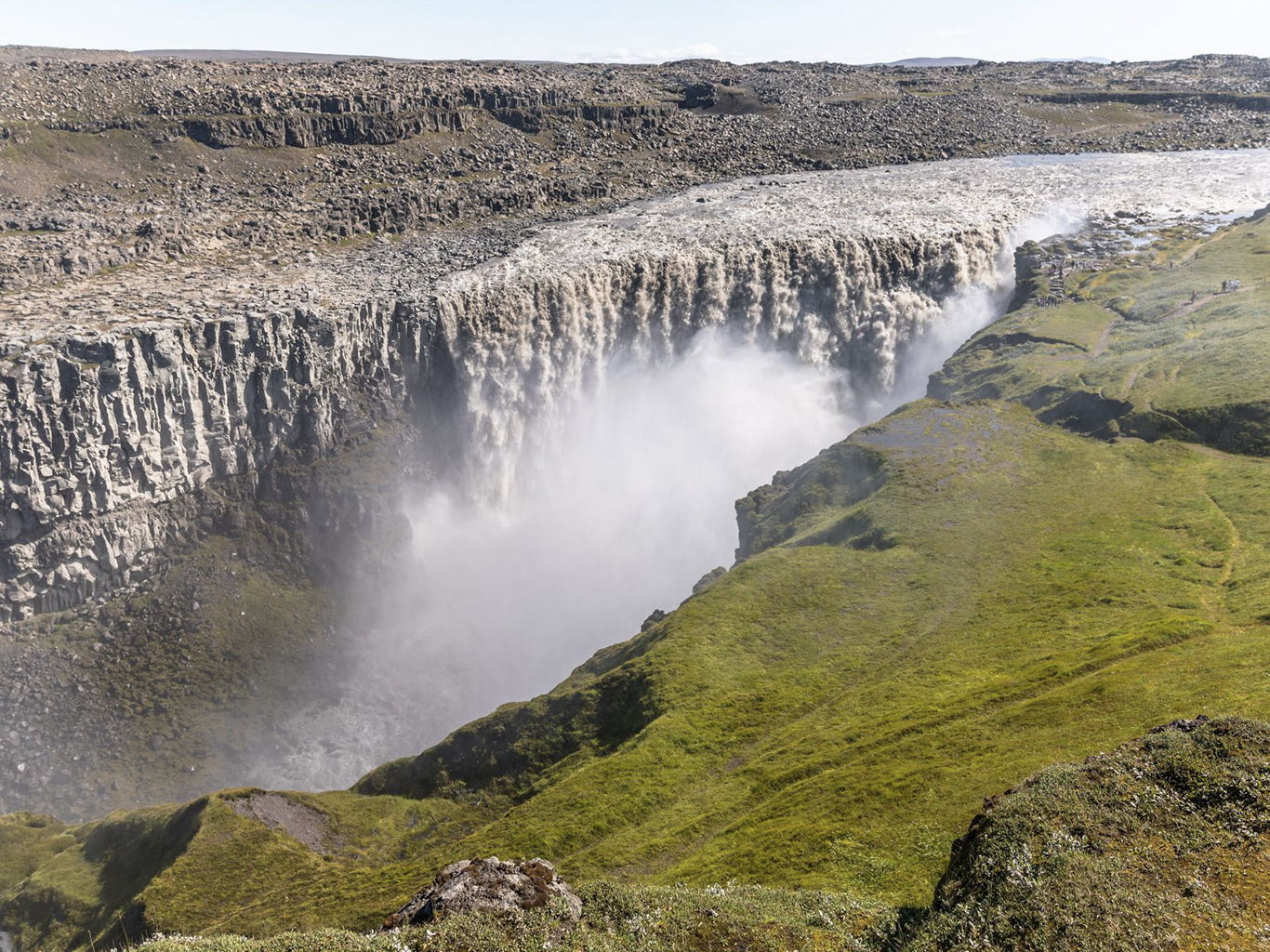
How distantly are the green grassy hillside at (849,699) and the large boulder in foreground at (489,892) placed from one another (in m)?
9.81

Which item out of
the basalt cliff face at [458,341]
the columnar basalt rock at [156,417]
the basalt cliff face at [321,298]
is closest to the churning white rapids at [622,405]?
the basalt cliff face at [458,341]

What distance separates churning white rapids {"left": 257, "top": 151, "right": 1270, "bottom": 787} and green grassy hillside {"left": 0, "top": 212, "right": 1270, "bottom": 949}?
23.2 m

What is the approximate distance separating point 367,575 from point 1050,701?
64.9 meters

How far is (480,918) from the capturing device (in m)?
22.5

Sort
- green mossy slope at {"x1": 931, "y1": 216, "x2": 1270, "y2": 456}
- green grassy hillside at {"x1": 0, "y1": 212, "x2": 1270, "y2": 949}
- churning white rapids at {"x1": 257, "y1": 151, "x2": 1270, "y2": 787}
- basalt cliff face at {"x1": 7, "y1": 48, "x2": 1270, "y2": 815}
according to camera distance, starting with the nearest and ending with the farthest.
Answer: green grassy hillside at {"x1": 0, "y1": 212, "x2": 1270, "y2": 949}, green mossy slope at {"x1": 931, "y1": 216, "x2": 1270, "y2": 456}, basalt cliff face at {"x1": 7, "y1": 48, "x2": 1270, "y2": 815}, churning white rapids at {"x1": 257, "y1": 151, "x2": 1270, "y2": 787}

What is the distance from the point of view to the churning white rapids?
83.5 m

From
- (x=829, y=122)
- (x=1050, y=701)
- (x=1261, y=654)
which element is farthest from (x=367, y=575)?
(x=829, y=122)

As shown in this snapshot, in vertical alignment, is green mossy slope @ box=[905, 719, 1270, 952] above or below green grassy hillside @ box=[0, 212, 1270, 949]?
above

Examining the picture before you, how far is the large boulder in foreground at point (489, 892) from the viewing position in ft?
76.7

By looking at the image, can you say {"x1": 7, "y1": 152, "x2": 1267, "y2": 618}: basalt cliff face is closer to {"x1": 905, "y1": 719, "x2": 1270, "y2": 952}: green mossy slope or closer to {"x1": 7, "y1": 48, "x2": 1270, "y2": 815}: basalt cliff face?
{"x1": 7, "y1": 48, "x2": 1270, "y2": 815}: basalt cliff face

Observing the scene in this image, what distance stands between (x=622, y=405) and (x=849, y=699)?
2278 inches

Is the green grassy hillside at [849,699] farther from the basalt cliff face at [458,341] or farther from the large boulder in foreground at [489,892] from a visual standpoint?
the basalt cliff face at [458,341]

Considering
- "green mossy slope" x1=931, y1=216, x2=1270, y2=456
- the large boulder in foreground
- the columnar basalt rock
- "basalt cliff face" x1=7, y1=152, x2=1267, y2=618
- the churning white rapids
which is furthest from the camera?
the churning white rapids

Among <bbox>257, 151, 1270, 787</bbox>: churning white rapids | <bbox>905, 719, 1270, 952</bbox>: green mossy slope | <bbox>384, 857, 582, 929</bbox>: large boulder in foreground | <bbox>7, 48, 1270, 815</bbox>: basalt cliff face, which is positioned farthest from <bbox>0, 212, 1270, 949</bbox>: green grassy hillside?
<bbox>257, 151, 1270, 787</bbox>: churning white rapids
